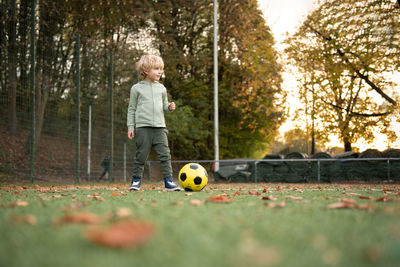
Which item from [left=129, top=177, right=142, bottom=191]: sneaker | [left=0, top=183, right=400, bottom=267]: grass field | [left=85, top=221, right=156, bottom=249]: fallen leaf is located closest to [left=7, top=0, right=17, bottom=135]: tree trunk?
[left=129, top=177, right=142, bottom=191]: sneaker

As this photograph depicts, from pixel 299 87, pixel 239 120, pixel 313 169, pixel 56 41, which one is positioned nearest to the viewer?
pixel 56 41

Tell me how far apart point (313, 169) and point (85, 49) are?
26.1 ft

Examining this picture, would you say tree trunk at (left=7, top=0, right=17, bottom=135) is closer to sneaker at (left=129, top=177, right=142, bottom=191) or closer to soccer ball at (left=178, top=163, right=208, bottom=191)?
sneaker at (left=129, top=177, right=142, bottom=191)

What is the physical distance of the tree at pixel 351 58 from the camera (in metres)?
10.4

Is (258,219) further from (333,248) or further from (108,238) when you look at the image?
(108,238)

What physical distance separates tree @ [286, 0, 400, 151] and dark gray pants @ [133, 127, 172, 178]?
323 inches

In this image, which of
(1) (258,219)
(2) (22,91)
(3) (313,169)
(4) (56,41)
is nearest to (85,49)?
(4) (56,41)

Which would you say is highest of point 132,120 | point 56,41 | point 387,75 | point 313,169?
point 56,41

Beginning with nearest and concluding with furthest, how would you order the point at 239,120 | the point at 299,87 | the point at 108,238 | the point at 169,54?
the point at 108,238 → the point at 299,87 → the point at 169,54 → the point at 239,120

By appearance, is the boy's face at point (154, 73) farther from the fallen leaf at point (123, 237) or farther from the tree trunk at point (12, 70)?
the tree trunk at point (12, 70)

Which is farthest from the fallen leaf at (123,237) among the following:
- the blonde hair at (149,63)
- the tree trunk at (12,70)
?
the tree trunk at (12,70)

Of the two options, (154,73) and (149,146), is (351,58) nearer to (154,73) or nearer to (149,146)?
(154,73)

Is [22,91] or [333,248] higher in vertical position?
[22,91]

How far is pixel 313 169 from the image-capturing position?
36.3 feet
